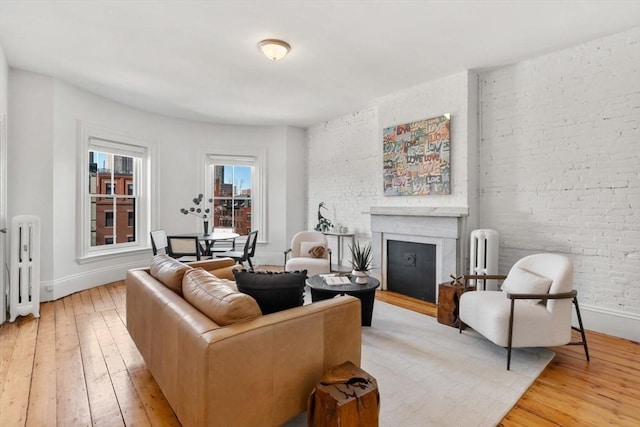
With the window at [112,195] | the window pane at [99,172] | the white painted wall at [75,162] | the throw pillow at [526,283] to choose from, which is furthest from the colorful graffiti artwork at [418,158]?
the window pane at [99,172]

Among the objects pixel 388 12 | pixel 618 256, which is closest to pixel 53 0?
pixel 388 12

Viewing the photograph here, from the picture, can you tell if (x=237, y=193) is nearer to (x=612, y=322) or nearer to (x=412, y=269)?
(x=412, y=269)

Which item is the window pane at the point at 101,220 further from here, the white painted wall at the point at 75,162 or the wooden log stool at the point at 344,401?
the wooden log stool at the point at 344,401

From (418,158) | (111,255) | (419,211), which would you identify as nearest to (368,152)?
(418,158)

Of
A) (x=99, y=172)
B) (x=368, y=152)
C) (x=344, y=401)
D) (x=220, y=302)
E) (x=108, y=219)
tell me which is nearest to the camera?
(x=344, y=401)

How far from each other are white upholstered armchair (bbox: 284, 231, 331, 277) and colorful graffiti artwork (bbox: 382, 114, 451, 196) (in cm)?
129

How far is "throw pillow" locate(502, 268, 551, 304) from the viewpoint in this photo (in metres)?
2.63

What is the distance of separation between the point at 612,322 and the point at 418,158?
8.88 ft

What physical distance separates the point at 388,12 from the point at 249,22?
1.22 meters

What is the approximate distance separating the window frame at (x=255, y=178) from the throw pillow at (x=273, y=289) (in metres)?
4.66

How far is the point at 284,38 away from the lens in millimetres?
3098

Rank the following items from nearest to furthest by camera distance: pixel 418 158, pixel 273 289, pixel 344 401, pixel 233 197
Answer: pixel 344 401, pixel 273 289, pixel 418 158, pixel 233 197

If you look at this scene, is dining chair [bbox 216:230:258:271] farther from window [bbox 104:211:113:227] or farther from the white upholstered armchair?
window [bbox 104:211:113:227]

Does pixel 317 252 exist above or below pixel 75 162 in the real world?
below
